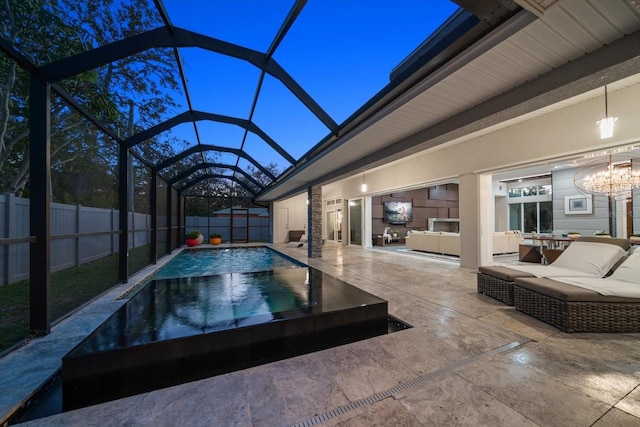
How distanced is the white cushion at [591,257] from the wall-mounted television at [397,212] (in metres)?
8.63

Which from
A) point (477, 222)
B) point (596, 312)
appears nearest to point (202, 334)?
point (596, 312)

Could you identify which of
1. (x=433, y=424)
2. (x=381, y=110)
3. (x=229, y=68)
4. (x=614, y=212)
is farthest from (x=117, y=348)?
(x=614, y=212)

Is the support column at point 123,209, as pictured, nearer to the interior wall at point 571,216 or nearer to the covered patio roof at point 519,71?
the covered patio roof at point 519,71

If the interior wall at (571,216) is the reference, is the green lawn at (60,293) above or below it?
below

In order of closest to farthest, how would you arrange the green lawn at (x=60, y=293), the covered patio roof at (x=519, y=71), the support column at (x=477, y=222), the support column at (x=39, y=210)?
1. the covered patio roof at (x=519, y=71)
2. the support column at (x=39, y=210)
3. the green lawn at (x=60, y=293)
4. the support column at (x=477, y=222)

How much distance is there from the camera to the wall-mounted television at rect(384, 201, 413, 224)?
12.5 metres

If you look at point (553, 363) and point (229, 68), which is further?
point (229, 68)

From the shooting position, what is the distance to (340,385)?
5.68 feet

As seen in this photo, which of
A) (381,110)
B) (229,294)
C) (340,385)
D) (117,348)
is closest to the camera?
(340,385)

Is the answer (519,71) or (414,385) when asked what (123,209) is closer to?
(414,385)

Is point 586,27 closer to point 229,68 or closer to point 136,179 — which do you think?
point 229,68

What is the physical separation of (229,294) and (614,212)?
35.1 feet

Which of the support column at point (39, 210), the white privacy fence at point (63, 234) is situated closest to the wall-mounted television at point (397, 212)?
the white privacy fence at point (63, 234)

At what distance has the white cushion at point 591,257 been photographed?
3.23 metres
